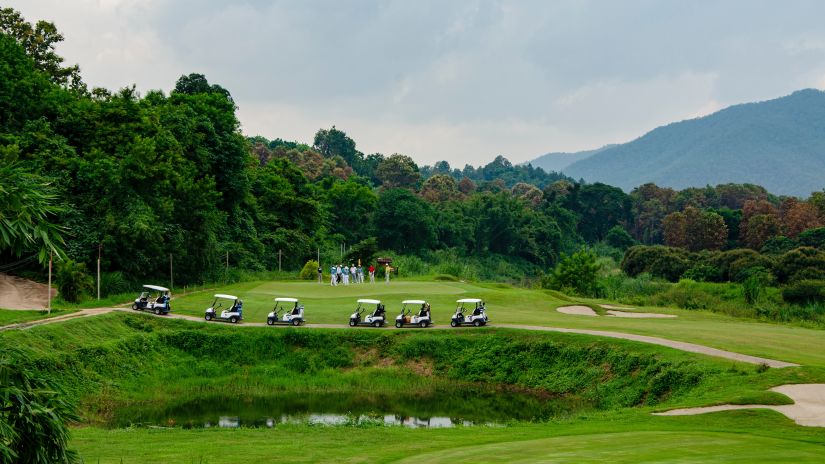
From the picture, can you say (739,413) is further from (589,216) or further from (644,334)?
(589,216)

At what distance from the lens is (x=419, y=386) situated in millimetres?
33125

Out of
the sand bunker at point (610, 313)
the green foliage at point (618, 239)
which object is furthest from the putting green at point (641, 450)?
the green foliage at point (618, 239)

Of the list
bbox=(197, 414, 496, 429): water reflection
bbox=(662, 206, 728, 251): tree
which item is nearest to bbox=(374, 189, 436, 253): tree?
bbox=(662, 206, 728, 251): tree

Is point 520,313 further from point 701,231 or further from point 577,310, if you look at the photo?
point 701,231

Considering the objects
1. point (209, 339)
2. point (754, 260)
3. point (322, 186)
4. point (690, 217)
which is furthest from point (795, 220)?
point (209, 339)

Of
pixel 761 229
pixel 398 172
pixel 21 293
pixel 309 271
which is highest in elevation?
pixel 398 172

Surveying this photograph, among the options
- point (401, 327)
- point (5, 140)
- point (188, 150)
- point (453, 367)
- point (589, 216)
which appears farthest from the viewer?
point (589, 216)

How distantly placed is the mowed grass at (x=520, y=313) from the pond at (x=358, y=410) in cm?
762

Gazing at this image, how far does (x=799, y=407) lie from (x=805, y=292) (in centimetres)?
3817

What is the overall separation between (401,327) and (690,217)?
253 feet

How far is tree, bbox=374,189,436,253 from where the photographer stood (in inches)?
3745

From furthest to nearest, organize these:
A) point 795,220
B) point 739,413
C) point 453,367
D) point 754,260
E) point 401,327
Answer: point 795,220
point 754,260
point 401,327
point 453,367
point 739,413

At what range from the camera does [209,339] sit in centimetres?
3625

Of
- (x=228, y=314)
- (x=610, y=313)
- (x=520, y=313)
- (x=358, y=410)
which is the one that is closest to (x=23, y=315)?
(x=228, y=314)
